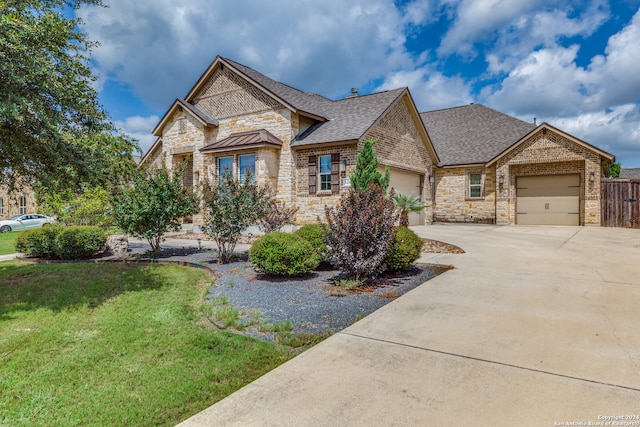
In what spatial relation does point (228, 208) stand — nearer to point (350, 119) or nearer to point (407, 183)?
point (350, 119)

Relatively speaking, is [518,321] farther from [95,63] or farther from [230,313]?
[95,63]

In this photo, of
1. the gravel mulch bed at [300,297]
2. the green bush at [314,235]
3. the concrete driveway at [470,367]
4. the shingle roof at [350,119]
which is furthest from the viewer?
the shingle roof at [350,119]

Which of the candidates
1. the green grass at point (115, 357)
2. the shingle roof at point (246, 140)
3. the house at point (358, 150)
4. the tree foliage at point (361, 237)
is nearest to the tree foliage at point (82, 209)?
the house at point (358, 150)

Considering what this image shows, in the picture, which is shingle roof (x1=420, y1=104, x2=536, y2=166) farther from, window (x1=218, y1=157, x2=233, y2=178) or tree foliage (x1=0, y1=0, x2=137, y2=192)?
tree foliage (x1=0, y1=0, x2=137, y2=192)

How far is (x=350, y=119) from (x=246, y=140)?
485cm

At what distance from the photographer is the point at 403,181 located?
1738 cm

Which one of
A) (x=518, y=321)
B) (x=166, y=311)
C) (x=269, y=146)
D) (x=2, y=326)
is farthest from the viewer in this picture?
(x=269, y=146)

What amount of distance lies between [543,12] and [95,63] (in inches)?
507

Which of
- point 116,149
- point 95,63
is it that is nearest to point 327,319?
point 116,149

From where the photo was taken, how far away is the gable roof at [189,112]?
17.5m

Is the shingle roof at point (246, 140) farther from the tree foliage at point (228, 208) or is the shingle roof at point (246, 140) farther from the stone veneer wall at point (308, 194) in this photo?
the tree foliage at point (228, 208)

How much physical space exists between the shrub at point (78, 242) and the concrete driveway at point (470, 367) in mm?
9105

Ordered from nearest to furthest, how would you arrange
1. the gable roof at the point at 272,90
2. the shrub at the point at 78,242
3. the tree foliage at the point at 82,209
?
the shrub at the point at 78,242 < the tree foliage at the point at 82,209 < the gable roof at the point at 272,90

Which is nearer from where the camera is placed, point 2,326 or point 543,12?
point 2,326
